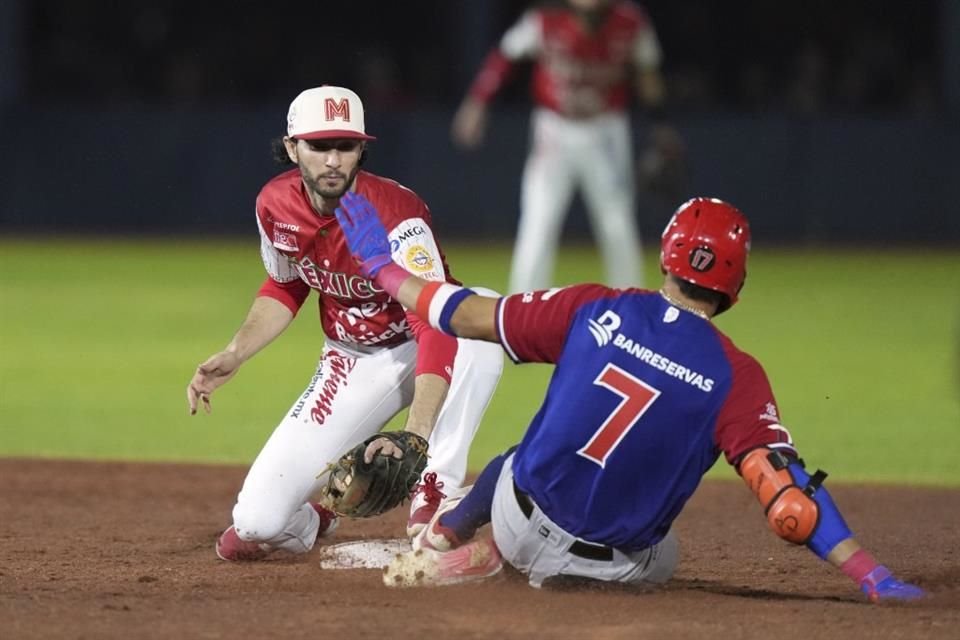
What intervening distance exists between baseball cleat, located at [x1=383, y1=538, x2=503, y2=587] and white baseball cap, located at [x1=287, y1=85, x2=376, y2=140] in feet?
5.18

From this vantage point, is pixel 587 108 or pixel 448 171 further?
pixel 448 171

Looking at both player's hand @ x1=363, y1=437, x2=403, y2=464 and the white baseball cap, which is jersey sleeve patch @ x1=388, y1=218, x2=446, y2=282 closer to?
the white baseball cap

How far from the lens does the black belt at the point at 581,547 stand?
526 centimetres

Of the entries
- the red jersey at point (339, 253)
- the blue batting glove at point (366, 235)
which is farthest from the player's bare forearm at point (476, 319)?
the red jersey at point (339, 253)

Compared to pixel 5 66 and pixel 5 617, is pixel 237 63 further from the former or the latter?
pixel 5 617

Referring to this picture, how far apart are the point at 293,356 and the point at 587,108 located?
3.22 metres

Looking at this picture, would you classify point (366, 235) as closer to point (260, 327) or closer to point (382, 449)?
point (382, 449)

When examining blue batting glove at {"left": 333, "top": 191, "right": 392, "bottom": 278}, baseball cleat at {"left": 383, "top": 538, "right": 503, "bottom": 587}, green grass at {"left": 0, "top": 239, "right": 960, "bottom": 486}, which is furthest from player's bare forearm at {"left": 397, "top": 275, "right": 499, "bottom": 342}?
green grass at {"left": 0, "top": 239, "right": 960, "bottom": 486}

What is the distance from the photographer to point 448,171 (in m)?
21.1

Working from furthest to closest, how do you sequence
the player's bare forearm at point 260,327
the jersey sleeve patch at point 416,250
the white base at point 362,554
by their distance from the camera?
1. the player's bare forearm at point 260,327
2. the white base at point 362,554
3. the jersey sleeve patch at point 416,250

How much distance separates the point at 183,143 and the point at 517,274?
10.0 metres

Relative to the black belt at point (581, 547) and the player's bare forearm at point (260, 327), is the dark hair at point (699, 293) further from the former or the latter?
the player's bare forearm at point (260, 327)

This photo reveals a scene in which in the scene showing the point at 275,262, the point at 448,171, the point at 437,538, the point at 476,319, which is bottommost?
the point at 448,171

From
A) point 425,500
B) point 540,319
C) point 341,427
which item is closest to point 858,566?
point 540,319
